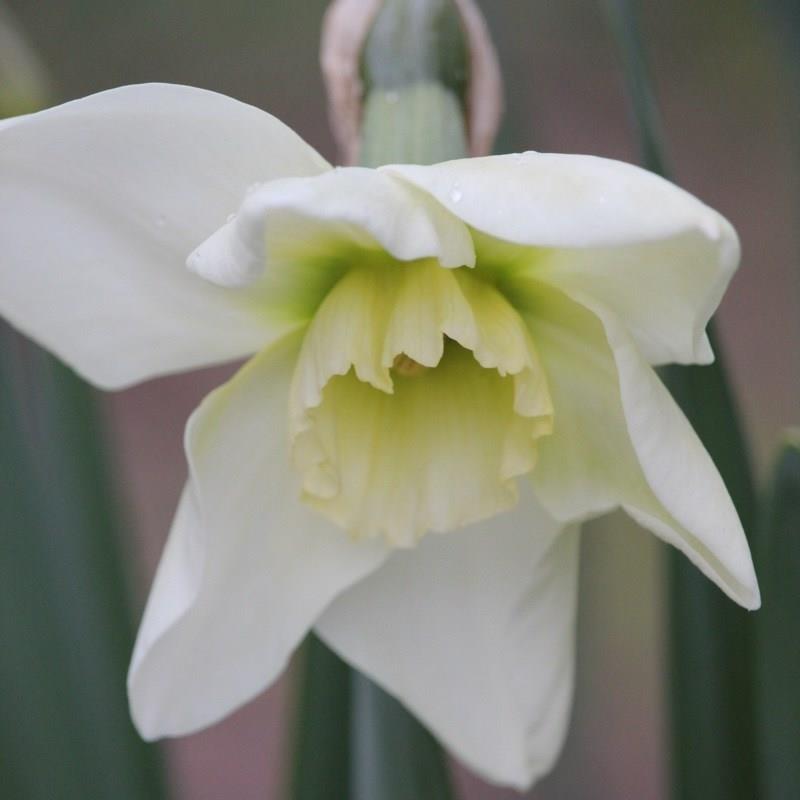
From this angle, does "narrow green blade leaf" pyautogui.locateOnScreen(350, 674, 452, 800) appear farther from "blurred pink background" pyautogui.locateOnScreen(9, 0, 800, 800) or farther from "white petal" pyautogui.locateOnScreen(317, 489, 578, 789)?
"blurred pink background" pyautogui.locateOnScreen(9, 0, 800, 800)

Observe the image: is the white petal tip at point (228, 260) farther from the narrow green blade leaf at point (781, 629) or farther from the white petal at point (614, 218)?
the narrow green blade leaf at point (781, 629)

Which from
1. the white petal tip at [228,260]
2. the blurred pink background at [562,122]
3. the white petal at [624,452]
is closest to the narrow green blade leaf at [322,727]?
the white petal at [624,452]

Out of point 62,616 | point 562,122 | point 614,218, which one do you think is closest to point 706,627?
point 614,218

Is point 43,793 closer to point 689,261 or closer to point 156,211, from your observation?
point 156,211

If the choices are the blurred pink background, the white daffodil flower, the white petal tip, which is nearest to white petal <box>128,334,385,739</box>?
the white daffodil flower

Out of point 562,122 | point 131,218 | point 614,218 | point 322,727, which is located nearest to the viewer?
point 614,218

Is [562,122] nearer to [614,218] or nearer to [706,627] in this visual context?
[706,627]
